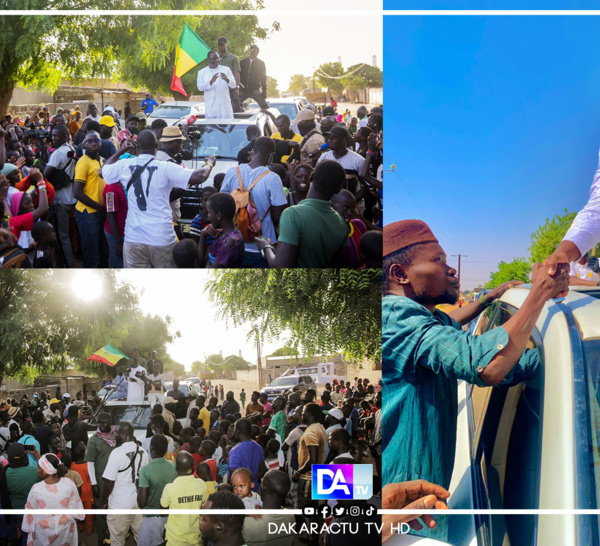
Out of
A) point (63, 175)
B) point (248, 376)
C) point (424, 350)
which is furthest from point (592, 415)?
point (63, 175)

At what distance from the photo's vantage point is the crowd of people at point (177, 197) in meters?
4.86

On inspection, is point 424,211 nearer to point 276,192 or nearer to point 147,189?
point 276,192

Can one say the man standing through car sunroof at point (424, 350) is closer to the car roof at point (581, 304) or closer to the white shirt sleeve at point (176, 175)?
the car roof at point (581, 304)

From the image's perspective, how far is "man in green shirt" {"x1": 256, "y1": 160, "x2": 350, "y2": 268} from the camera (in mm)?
4809

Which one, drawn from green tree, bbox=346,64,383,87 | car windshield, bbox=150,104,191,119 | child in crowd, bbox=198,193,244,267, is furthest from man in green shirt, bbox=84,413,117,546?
green tree, bbox=346,64,383,87

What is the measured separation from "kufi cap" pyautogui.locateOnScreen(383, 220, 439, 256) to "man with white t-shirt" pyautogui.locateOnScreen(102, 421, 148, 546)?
7.86 ft

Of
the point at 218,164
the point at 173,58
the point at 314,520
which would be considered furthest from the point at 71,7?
the point at 314,520

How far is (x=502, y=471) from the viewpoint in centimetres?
427

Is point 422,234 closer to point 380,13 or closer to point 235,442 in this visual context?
point 380,13

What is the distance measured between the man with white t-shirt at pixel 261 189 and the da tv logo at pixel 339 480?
5.22 feet

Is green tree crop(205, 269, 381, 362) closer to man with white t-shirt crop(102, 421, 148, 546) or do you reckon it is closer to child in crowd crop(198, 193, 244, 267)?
child in crowd crop(198, 193, 244, 267)

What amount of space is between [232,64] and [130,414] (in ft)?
9.18

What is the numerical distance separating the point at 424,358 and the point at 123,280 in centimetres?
230

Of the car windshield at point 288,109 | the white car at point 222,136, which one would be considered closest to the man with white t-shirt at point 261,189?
the white car at point 222,136
